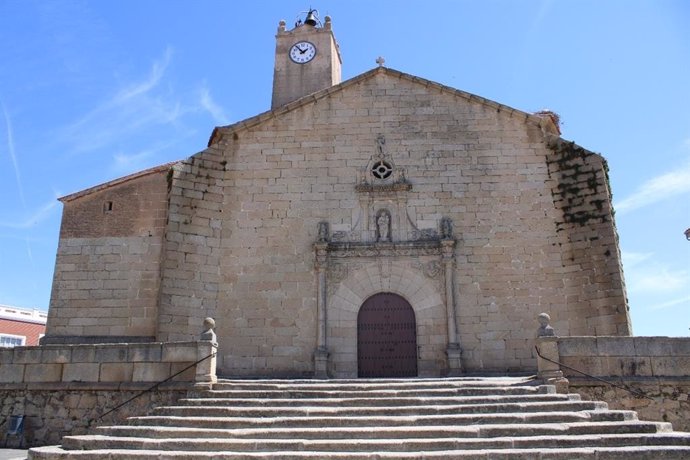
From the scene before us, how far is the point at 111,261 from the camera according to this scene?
13.3 meters

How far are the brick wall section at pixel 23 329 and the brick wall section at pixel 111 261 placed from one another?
1681cm

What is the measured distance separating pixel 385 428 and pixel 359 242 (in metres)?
6.18

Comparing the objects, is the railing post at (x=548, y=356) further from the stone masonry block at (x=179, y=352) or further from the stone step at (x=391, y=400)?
the stone masonry block at (x=179, y=352)

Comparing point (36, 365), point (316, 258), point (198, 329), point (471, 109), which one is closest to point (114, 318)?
point (198, 329)

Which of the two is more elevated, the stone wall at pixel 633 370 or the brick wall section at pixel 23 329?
the brick wall section at pixel 23 329

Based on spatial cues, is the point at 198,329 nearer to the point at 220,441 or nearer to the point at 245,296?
the point at 245,296

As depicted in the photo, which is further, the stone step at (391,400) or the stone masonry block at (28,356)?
the stone masonry block at (28,356)

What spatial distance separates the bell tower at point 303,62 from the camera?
74.0 feet

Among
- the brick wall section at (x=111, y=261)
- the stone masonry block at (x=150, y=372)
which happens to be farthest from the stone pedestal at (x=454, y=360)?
the brick wall section at (x=111, y=261)

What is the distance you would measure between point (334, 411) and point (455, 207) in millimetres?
6639

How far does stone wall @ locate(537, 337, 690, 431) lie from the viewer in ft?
30.4

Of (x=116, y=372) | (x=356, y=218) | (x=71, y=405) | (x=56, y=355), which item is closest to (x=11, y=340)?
(x=56, y=355)

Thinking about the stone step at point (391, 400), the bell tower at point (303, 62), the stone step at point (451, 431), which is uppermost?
the bell tower at point (303, 62)

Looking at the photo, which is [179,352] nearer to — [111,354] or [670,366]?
[111,354]
